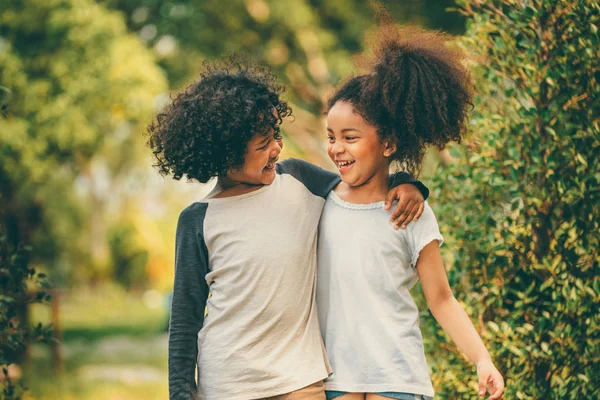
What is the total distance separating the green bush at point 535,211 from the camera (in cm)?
336

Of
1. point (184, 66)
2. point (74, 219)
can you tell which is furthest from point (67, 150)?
point (74, 219)

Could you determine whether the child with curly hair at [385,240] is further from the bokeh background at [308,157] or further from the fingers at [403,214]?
the bokeh background at [308,157]

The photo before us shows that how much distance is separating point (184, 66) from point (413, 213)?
817cm

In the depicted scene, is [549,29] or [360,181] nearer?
[360,181]

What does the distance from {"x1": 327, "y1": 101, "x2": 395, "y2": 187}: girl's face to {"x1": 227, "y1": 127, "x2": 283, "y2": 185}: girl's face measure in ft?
0.63

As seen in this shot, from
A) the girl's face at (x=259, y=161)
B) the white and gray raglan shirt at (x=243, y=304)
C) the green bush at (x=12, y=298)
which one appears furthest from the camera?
the green bush at (x=12, y=298)

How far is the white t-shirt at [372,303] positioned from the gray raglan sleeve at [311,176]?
165 millimetres

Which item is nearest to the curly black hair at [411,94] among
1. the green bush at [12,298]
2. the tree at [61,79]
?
the green bush at [12,298]

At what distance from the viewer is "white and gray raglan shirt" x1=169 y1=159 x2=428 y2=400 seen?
8.21ft

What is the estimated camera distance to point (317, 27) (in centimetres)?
1044

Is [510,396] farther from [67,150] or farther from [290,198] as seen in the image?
[67,150]

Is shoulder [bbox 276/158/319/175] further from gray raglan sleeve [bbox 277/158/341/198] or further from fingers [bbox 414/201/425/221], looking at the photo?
fingers [bbox 414/201/425/221]

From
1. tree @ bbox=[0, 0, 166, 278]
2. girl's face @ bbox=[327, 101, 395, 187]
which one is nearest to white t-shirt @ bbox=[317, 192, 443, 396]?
girl's face @ bbox=[327, 101, 395, 187]

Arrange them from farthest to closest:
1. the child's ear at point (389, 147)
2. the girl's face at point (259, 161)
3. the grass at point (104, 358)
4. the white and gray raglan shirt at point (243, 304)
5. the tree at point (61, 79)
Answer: the grass at point (104, 358)
the tree at point (61, 79)
the child's ear at point (389, 147)
the girl's face at point (259, 161)
the white and gray raglan shirt at point (243, 304)
